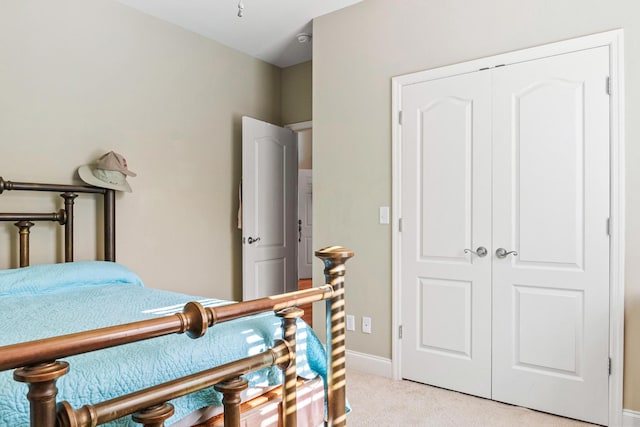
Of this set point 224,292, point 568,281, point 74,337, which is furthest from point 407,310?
point 74,337

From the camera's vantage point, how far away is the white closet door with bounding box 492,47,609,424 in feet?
7.36

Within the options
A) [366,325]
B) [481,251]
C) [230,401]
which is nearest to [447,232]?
[481,251]

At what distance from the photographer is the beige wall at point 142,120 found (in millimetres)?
2639

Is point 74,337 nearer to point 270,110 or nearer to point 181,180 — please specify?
point 181,180

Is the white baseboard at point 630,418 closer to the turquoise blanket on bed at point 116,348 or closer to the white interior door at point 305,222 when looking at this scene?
the turquoise blanket on bed at point 116,348

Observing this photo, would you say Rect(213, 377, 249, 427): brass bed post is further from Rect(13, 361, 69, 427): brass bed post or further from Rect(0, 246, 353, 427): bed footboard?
Rect(13, 361, 69, 427): brass bed post

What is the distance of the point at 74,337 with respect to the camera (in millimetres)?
775

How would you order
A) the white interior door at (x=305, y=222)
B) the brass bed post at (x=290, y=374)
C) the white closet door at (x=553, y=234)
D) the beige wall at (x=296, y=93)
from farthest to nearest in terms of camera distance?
1. the white interior door at (x=305, y=222)
2. the beige wall at (x=296, y=93)
3. the white closet door at (x=553, y=234)
4. the brass bed post at (x=290, y=374)

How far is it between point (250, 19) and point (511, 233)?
2489 millimetres

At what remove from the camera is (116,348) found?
1.16m

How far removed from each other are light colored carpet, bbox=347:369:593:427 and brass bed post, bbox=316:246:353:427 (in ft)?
3.16

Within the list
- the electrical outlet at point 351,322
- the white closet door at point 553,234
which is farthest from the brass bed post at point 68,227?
the white closet door at point 553,234

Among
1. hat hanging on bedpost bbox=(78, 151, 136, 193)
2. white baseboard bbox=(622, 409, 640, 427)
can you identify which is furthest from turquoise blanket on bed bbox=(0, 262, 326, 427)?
white baseboard bbox=(622, 409, 640, 427)

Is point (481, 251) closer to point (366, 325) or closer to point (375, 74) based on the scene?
Answer: point (366, 325)
